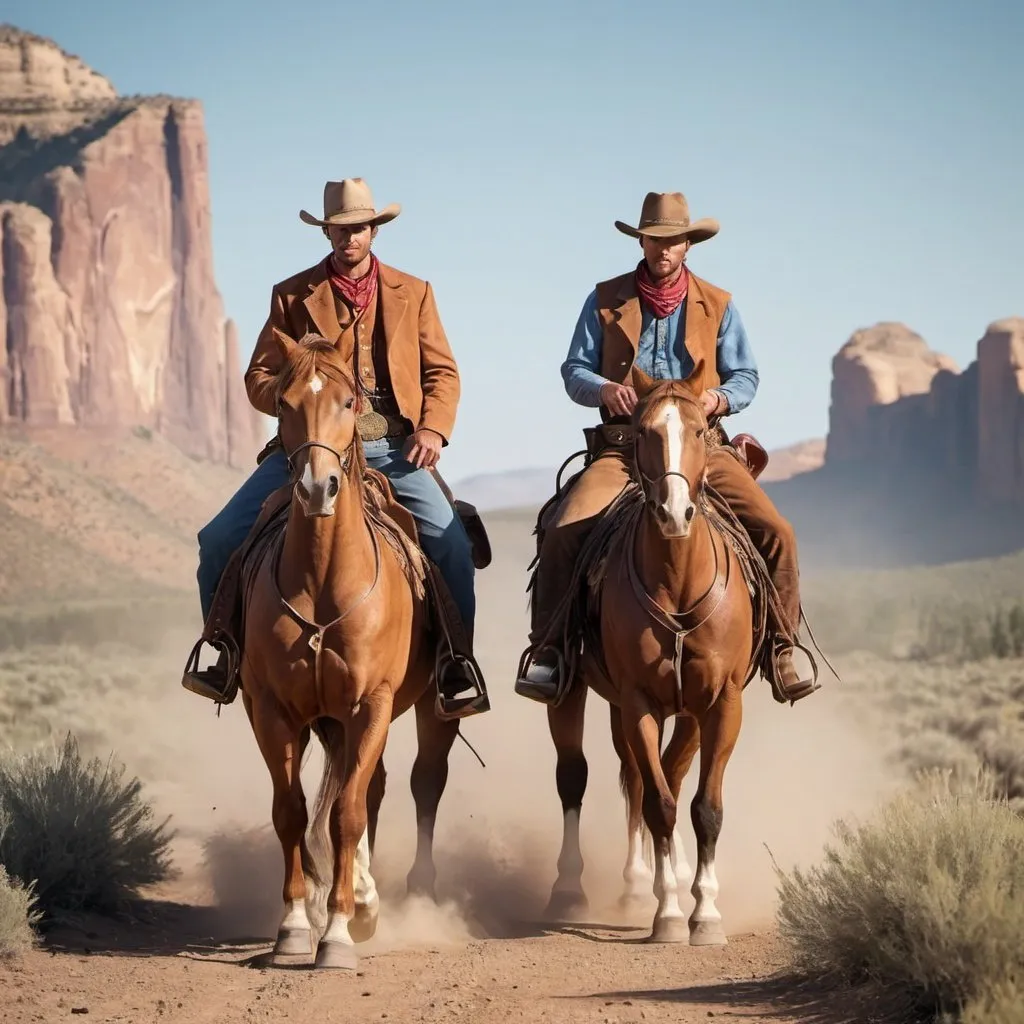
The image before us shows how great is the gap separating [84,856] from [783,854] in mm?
5012

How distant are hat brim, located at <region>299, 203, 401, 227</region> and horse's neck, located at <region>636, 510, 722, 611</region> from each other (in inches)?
93.3

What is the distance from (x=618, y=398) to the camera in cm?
941

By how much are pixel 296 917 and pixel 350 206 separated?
3.90 meters

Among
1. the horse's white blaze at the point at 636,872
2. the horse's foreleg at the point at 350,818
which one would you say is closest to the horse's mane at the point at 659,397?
the horse's foreleg at the point at 350,818

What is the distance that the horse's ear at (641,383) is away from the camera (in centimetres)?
845

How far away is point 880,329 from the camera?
357 feet

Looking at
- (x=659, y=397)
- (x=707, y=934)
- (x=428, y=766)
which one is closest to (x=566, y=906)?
(x=428, y=766)

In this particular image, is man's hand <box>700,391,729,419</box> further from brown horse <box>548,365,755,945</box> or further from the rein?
the rein

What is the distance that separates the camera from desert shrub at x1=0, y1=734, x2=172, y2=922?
9.73 meters

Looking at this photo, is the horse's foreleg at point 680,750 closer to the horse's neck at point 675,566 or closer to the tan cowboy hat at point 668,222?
the horse's neck at point 675,566

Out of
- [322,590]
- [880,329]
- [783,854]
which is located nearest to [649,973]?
[322,590]

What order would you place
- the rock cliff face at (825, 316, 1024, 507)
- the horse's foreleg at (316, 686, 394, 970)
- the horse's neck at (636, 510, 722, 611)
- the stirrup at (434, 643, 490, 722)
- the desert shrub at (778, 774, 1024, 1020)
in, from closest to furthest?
1. the desert shrub at (778, 774, 1024, 1020)
2. the horse's foreleg at (316, 686, 394, 970)
3. the horse's neck at (636, 510, 722, 611)
4. the stirrup at (434, 643, 490, 722)
5. the rock cliff face at (825, 316, 1024, 507)

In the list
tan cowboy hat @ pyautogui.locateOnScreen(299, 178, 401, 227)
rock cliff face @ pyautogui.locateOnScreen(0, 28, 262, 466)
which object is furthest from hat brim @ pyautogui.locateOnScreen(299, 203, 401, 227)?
rock cliff face @ pyautogui.locateOnScreen(0, 28, 262, 466)

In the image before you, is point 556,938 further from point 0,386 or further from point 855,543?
point 855,543
